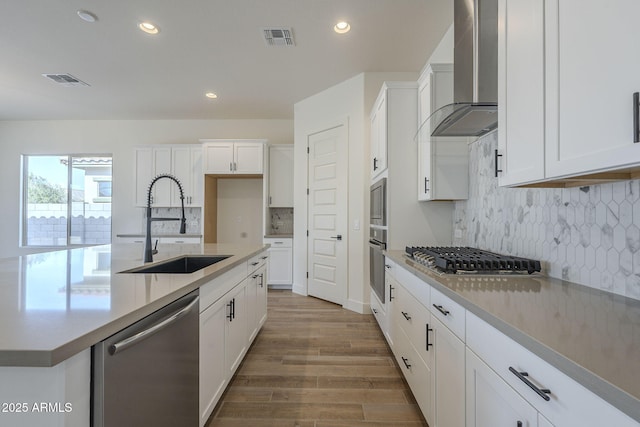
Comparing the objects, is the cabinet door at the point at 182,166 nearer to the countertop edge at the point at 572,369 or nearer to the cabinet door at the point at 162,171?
the cabinet door at the point at 162,171

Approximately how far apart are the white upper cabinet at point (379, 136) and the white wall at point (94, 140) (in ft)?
8.81

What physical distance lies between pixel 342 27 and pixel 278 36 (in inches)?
25.7

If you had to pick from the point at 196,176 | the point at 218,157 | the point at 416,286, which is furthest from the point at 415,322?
the point at 196,176

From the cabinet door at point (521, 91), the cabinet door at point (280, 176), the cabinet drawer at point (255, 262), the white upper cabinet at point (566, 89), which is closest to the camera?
the white upper cabinet at point (566, 89)

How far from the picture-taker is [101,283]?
124cm

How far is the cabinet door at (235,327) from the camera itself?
73.5 inches

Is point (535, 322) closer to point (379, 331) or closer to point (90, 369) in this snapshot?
point (90, 369)

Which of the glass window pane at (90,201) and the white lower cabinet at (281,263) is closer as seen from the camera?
the white lower cabinet at (281,263)

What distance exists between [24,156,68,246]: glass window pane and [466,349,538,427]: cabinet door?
7.00 metres

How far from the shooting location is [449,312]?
4.05 ft

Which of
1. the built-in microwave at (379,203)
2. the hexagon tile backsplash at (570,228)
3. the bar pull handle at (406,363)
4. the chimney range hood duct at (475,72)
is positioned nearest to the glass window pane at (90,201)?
the built-in microwave at (379,203)

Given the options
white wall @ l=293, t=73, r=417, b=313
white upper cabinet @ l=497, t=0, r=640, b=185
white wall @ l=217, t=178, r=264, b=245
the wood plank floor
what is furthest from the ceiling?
the wood plank floor

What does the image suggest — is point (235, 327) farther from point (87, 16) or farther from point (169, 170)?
point (169, 170)

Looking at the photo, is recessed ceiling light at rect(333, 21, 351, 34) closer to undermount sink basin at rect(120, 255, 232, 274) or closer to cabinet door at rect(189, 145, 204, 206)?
undermount sink basin at rect(120, 255, 232, 274)
